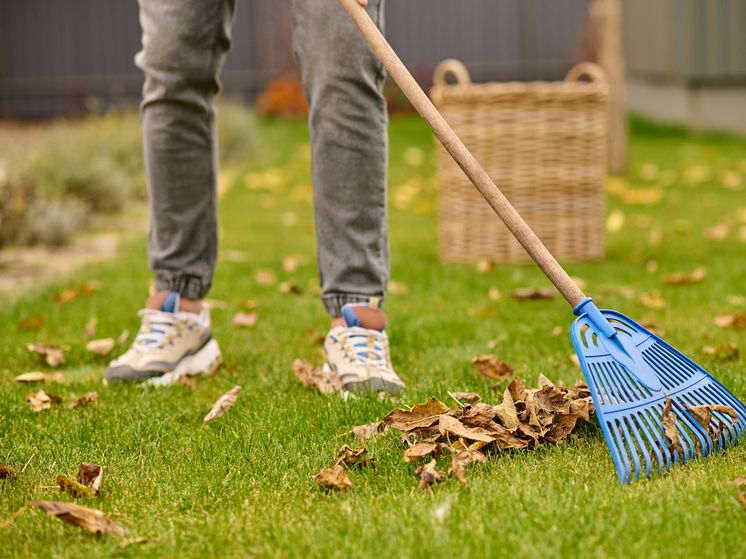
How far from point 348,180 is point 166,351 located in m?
0.63

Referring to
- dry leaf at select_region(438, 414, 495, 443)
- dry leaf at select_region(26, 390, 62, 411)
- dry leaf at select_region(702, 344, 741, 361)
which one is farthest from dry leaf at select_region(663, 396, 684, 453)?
dry leaf at select_region(26, 390, 62, 411)

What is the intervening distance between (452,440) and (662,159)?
18.8 ft

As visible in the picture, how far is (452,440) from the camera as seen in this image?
139 centimetres

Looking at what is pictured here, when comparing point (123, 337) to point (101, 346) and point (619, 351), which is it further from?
point (619, 351)

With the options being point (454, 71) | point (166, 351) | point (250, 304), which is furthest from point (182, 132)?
point (454, 71)

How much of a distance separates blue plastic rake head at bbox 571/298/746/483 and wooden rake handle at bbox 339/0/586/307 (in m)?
0.07

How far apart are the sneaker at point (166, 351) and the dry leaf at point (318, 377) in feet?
0.84

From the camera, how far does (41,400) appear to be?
1732 mm

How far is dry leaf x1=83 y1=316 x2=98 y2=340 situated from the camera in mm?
2330

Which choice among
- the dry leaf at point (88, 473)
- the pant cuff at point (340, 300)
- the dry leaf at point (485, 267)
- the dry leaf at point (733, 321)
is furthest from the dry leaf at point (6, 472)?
the dry leaf at point (485, 267)

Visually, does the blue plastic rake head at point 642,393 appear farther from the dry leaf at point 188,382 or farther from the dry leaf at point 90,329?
the dry leaf at point 90,329

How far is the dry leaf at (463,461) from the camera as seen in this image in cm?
125

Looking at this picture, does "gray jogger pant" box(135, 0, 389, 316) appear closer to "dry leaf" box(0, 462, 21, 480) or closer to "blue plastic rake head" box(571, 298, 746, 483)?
"blue plastic rake head" box(571, 298, 746, 483)

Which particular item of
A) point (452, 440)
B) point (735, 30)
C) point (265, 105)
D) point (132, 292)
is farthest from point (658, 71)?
point (452, 440)
